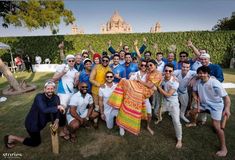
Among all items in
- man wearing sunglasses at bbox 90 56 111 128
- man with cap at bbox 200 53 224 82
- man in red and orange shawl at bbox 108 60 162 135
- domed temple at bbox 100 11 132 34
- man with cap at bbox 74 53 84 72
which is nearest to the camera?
man in red and orange shawl at bbox 108 60 162 135

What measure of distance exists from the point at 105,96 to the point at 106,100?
5.0 inches

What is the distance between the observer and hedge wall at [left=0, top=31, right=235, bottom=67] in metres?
18.6

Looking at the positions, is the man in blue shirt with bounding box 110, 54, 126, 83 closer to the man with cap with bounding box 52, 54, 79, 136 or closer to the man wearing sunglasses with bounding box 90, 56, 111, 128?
the man wearing sunglasses with bounding box 90, 56, 111, 128

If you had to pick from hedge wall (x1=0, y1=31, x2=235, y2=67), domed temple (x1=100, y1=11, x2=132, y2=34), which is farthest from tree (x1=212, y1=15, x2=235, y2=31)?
domed temple (x1=100, y1=11, x2=132, y2=34)

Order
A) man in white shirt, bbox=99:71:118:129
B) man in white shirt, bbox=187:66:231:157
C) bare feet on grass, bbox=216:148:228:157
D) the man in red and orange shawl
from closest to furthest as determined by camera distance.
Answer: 1. man in white shirt, bbox=187:66:231:157
2. bare feet on grass, bbox=216:148:228:157
3. the man in red and orange shawl
4. man in white shirt, bbox=99:71:118:129

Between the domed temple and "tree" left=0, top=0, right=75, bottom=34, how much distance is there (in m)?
45.9

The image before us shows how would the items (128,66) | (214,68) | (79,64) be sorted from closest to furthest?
(214,68) < (128,66) < (79,64)

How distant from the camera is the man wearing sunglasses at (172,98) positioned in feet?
13.6

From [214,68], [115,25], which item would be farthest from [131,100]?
[115,25]

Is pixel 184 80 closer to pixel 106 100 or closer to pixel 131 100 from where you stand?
pixel 131 100

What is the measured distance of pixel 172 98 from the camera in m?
4.22

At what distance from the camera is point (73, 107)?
4621mm

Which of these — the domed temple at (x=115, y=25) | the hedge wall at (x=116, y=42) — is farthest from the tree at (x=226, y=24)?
the domed temple at (x=115, y=25)

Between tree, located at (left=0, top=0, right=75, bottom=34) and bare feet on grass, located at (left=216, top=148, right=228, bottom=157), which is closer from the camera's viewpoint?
bare feet on grass, located at (left=216, top=148, right=228, bottom=157)
